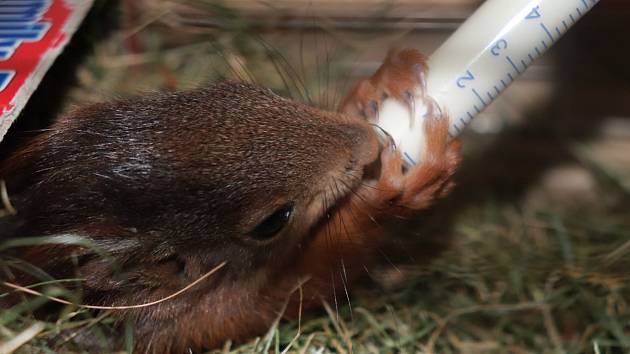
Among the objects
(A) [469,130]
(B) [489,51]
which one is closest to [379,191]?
(B) [489,51]

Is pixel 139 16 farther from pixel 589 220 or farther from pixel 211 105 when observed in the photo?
pixel 589 220

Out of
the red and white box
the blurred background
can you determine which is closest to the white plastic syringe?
the blurred background

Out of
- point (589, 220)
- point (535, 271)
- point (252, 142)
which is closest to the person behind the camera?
point (252, 142)

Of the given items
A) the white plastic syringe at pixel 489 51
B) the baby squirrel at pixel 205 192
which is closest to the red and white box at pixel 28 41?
the baby squirrel at pixel 205 192

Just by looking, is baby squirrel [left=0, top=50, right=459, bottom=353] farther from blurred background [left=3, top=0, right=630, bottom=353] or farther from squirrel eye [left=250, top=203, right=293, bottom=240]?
blurred background [left=3, top=0, right=630, bottom=353]

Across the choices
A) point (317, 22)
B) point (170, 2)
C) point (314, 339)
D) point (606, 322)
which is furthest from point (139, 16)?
point (606, 322)

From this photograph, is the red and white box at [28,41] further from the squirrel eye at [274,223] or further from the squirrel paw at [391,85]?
the squirrel paw at [391,85]

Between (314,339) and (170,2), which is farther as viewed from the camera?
(170,2)
